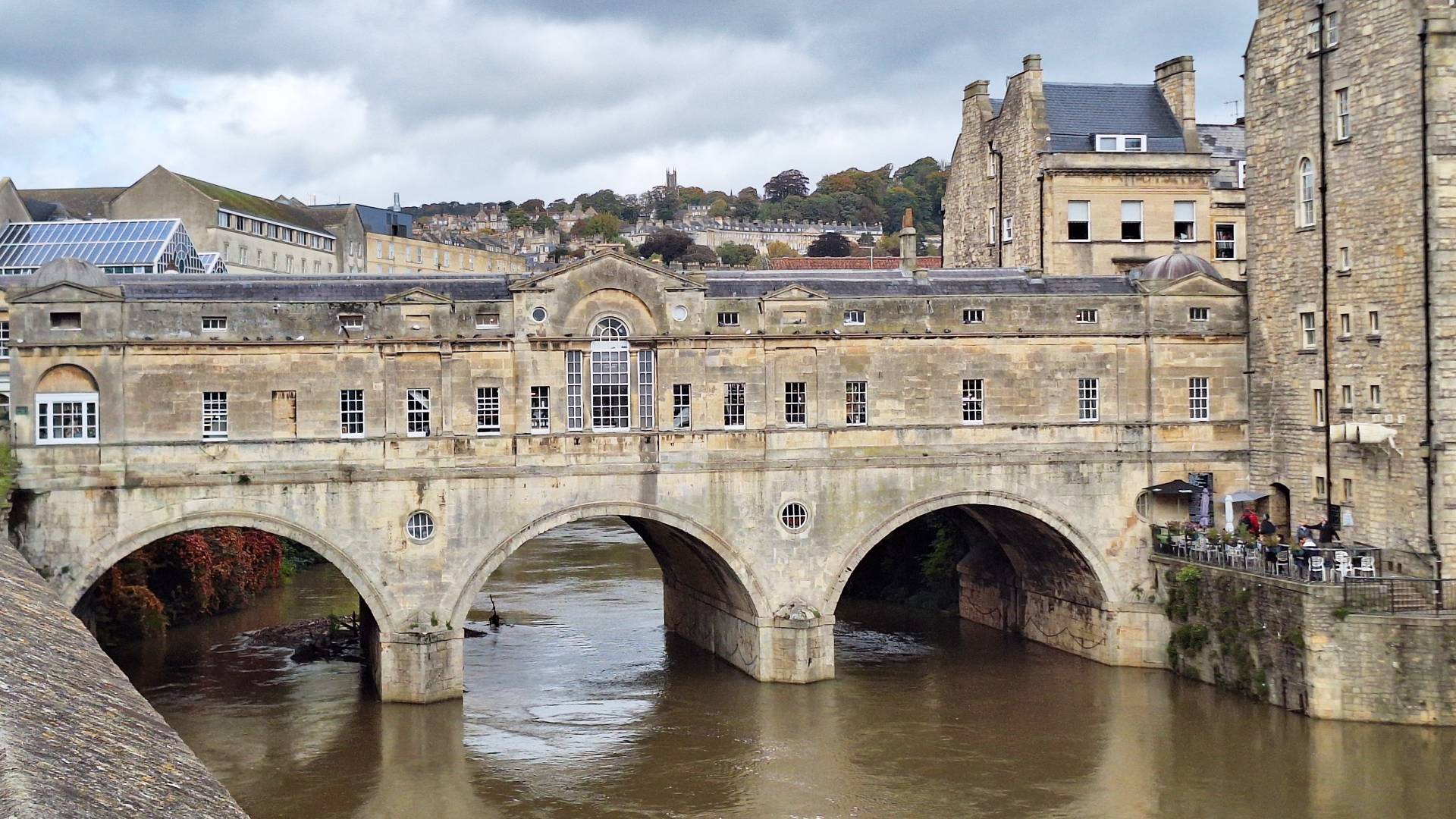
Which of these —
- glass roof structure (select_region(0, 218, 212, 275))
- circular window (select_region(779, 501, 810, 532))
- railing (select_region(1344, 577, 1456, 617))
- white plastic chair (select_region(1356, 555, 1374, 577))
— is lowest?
railing (select_region(1344, 577, 1456, 617))

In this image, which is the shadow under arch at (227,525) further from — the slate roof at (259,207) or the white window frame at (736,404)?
the slate roof at (259,207)

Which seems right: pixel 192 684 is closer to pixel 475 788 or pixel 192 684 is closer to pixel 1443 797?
pixel 475 788

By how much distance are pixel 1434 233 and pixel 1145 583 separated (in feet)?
34.6

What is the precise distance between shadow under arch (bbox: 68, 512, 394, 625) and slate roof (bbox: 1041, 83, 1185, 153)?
944 inches

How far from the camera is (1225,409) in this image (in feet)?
125

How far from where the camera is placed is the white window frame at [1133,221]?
45250mm

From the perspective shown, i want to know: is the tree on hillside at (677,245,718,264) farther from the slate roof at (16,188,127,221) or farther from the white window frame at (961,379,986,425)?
the white window frame at (961,379,986,425)

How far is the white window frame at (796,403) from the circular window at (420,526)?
8.51 metres

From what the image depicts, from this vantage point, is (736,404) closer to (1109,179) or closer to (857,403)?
(857,403)

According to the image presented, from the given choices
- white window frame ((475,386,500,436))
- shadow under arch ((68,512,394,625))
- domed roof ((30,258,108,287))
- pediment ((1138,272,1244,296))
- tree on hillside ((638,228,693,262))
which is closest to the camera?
shadow under arch ((68,512,394,625))

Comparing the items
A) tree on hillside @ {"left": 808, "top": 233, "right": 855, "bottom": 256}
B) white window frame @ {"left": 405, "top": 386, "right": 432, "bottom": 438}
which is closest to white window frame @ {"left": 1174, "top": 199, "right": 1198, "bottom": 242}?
white window frame @ {"left": 405, "top": 386, "right": 432, "bottom": 438}

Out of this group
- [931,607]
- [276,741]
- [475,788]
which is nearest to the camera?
[475,788]

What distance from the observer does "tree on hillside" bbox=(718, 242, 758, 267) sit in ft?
435

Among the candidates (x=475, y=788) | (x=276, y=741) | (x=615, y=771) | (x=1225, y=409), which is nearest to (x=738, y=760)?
(x=615, y=771)
